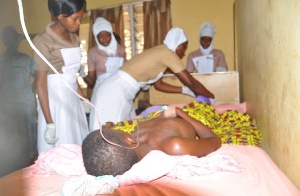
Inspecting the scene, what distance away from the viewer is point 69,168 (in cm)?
174

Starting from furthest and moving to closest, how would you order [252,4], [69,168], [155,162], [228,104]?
1. [228,104]
2. [252,4]
3. [69,168]
4. [155,162]

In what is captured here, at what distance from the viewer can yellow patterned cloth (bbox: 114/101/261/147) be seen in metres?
2.06

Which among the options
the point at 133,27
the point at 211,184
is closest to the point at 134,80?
the point at 211,184

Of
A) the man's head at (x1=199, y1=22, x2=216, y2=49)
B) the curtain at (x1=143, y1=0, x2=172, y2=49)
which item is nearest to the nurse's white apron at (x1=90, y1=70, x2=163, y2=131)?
the man's head at (x1=199, y1=22, x2=216, y2=49)

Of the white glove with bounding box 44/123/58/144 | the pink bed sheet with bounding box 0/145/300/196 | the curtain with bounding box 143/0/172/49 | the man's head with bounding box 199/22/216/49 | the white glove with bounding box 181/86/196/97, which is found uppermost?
the curtain with bounding box 143/0/172/49

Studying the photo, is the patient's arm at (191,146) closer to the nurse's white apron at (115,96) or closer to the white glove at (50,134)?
the white glove at (50,134)

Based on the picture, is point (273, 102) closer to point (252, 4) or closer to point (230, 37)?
point (252, 4)

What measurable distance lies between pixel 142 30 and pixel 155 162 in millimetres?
4635

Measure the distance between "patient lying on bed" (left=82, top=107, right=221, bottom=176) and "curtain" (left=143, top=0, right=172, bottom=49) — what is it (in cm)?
365

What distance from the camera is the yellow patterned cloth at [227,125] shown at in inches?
81.1

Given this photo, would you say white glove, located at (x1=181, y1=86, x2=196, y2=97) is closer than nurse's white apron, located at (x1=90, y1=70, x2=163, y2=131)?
No

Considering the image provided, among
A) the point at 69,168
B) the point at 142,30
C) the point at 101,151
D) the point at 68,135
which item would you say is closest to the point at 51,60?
the point at 68,135

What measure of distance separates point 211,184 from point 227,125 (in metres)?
1.04

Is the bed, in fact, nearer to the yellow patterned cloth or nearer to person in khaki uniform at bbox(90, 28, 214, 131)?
the yellow patterned cloth
